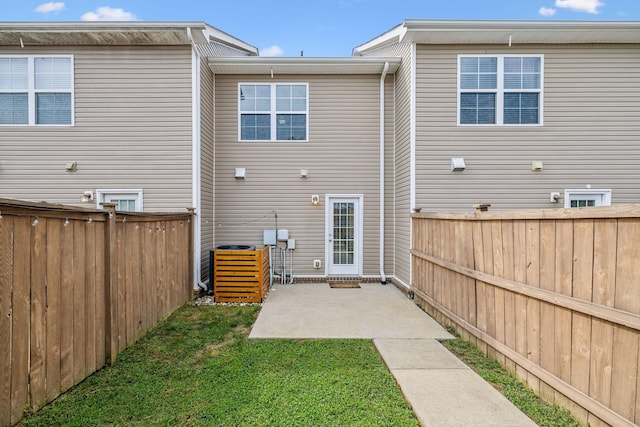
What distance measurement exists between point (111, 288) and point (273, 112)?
5.11 meters

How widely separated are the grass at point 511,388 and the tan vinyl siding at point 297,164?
4011mm

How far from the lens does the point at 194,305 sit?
5648 millimetres

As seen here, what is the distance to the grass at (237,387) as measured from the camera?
238 cm

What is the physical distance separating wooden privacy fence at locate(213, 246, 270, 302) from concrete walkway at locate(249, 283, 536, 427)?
0.45 m

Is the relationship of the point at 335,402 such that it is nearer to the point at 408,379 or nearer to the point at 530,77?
the point at 408,379

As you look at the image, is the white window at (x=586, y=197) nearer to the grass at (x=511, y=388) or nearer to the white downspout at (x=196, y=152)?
the grass at (x=511, y=388)

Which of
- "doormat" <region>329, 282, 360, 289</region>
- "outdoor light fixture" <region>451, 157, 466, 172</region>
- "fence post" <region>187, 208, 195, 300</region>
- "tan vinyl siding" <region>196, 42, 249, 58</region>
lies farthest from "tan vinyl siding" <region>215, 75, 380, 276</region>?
"outdoor light fixture" <region>451, 157, 466, 172</region>

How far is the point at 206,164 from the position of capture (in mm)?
6777

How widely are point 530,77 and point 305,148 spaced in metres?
4.78

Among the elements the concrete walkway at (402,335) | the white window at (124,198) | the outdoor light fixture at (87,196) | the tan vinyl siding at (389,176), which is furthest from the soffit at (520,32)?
the outdoor light fixture at (87,196)

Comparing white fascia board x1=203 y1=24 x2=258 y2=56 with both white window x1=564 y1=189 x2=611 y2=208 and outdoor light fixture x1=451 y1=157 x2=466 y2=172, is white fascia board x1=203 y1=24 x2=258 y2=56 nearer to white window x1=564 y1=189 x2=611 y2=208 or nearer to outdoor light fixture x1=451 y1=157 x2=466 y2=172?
outdoor light fixture x1=451 y1=157 x2=466 y2=172

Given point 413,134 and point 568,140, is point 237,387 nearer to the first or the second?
point 413,134

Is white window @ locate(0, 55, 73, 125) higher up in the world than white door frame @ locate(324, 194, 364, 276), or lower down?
higher up

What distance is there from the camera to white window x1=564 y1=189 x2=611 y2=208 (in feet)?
21.0
